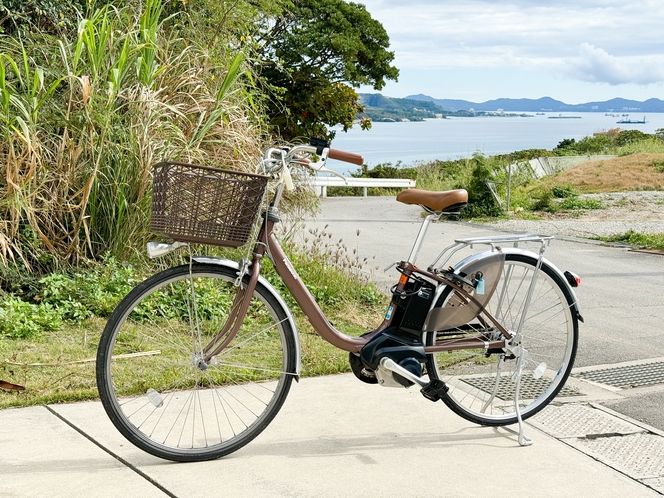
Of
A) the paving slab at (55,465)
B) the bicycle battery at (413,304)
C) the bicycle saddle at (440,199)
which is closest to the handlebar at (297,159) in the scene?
the bicycle saddle at (440,199)

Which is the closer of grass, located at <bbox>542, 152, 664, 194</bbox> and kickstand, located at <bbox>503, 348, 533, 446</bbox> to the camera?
kickstand, located at <bbox>503, 348, 533, 446</bbox>

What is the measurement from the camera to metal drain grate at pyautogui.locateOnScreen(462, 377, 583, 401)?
529 cm

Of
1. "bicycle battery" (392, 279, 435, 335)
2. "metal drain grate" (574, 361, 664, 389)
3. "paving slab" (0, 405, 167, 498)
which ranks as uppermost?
"bicycle battery" (392, 279, 435, 335)

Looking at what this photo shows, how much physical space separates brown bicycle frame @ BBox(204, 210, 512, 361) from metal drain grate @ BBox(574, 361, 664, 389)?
144 cm

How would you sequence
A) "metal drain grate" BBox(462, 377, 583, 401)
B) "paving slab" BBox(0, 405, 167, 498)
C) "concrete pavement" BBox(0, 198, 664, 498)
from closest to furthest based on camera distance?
"paving slab" BBox(0, 405, 167, 498), "concrete pavement" BBox(0, 198, 664, 498), "metal drain grate" BBox(462, 377, 583, 401)

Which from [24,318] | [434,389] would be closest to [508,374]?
[434,389]

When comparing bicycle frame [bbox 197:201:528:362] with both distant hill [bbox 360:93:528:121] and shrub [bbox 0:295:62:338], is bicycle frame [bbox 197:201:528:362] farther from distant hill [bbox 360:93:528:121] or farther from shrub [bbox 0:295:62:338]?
distant hill [bbox 360:93:528:121]

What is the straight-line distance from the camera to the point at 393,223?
15.8 metres

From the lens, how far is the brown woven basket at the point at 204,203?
12.7 ft

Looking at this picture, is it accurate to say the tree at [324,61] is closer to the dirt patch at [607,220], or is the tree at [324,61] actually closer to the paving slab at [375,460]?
the dirt patch at [607,220]

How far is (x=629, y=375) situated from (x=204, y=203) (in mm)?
3441

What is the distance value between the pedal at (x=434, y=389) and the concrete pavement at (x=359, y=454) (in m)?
0.24

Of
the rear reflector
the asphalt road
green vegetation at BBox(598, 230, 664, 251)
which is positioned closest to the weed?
the asphalt road

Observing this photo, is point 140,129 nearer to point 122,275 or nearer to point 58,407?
point 122,275
